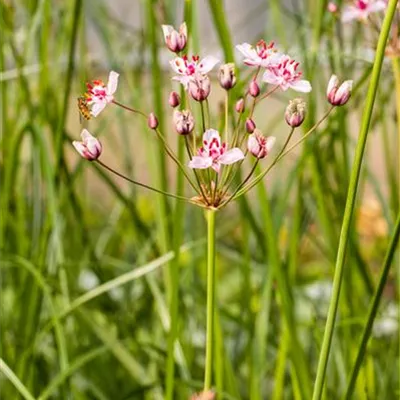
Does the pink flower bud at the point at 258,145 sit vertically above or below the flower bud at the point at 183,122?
below

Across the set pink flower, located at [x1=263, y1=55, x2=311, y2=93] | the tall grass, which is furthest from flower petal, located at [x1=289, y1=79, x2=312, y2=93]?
the tall grass

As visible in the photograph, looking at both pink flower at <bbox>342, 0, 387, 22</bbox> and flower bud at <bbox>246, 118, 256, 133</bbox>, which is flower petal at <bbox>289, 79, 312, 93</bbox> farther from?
pink flower at <bbox>342, 0, 387, 22</bbox>

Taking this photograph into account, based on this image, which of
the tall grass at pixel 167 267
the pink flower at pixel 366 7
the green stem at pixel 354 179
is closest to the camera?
the green stem at pixel 354 179

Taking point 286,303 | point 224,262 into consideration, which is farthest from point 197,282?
point 224,262

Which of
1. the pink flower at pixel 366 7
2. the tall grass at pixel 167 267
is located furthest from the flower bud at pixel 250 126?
the pink flower at pixel 366 7

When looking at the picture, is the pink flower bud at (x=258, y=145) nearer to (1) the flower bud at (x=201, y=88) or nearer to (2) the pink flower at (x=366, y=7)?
(1) the flower bud at (x=201, y=88)

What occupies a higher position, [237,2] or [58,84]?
[237,2]

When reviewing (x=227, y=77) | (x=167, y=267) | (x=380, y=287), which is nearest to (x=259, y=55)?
(x=227, y=77)

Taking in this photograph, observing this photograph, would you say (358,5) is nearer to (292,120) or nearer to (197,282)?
(292,120)
